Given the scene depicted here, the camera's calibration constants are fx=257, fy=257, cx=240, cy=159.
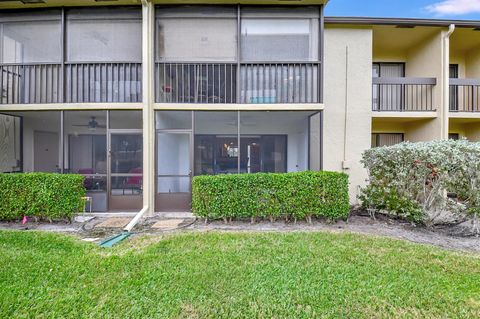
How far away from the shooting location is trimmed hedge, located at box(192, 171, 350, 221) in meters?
6.09

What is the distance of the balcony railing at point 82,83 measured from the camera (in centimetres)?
728

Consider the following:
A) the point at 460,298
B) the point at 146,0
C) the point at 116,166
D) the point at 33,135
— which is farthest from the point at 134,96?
the point at 460,298

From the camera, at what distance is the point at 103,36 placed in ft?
24.3

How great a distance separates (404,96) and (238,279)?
8905 mm

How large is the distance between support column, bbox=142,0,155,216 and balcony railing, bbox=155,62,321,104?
28cm

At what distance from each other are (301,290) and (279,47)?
21.2 ft

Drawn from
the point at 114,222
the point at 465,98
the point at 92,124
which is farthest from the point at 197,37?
the point at 465,98

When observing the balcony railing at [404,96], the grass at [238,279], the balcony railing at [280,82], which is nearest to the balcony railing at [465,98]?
the balcony railing at [404,96]

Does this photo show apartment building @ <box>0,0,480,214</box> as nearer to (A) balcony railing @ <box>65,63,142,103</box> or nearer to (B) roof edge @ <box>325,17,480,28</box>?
(A) balcony railing @ <box>65,63,142,103</box>

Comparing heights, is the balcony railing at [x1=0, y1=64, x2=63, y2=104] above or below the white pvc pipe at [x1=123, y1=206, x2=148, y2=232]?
above

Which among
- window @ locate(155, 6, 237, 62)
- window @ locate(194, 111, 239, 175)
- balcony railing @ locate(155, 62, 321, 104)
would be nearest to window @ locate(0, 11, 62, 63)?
window @ locate(155, 6, 237, 62)

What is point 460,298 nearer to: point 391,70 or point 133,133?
point 133,133

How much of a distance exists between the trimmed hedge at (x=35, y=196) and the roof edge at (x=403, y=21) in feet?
28.7

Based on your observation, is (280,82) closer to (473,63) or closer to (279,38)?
(279,38)
